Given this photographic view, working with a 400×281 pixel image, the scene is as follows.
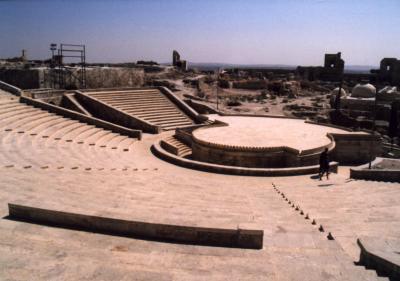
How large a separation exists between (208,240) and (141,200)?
275 cm

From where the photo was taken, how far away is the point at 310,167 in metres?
13.7

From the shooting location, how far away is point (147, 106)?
2433 cm

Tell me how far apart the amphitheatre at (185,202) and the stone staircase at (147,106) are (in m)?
1.96

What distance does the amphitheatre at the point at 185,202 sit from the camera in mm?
4445

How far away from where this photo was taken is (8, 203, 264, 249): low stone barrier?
507 centimetres

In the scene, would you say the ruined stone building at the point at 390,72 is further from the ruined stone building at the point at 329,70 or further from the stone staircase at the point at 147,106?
the stone staircase at the point at 147,106

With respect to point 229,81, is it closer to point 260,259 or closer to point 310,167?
point 310,167

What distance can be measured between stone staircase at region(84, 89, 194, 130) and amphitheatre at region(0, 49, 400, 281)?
196cm

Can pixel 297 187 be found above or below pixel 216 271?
below

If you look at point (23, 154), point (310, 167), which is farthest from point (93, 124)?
point (310, 167)

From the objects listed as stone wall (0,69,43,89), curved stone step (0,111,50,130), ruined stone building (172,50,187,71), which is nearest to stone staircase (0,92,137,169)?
curved stone step (0,111,50,130)

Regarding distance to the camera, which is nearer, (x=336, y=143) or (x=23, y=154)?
(x=23, y=154)

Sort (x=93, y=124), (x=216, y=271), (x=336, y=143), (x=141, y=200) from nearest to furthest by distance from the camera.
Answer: (x=216, y=271), (x=141, y=200), (x=336, y=143), (x=93, y=124)

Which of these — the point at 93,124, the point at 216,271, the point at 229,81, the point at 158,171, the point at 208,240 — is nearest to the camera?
the point at 216,271
